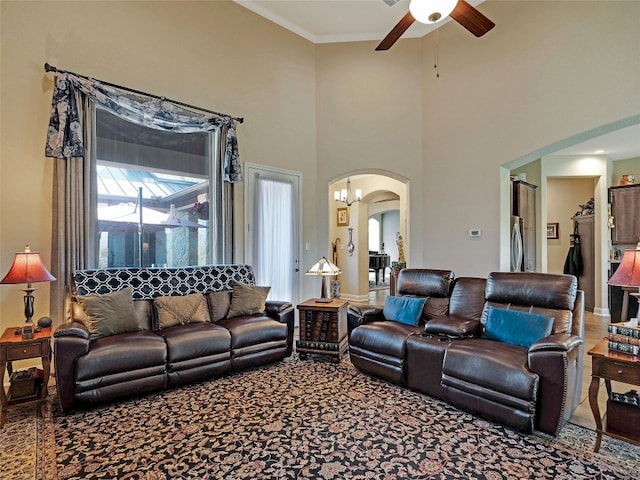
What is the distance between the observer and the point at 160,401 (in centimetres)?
291

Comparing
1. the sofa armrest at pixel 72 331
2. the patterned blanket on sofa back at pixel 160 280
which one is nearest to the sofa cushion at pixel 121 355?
the sofa armrest at pixel 72 331

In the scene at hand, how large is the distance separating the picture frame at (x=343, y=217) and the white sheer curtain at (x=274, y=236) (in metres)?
2.98

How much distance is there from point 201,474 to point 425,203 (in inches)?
187

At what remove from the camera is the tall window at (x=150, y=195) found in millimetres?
3918

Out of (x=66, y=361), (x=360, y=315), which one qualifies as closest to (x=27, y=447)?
(x=66, y=361)

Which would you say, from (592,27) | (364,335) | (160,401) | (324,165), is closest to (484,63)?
(592,27)

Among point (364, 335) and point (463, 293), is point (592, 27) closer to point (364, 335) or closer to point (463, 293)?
point (463, 293)

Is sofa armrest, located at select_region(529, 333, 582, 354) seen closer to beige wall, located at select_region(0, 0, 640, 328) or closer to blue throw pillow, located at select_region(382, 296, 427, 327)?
blue throw pillow, located at select_region(382, 296, 427, 327)

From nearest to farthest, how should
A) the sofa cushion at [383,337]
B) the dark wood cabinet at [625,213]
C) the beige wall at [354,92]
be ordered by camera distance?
the sofa cushion at [383,337] → the beige wall at [354,92] → the dark wood cabinet at [625,213]

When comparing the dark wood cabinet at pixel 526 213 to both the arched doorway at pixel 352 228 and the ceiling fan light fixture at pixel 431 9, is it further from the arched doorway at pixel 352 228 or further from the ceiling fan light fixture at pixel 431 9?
the ceiling fan light fixture at pixel 431 9

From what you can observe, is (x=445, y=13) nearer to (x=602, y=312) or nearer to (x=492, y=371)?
(x=492, y=371)

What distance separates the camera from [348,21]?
547cm

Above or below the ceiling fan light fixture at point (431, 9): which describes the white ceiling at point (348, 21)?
above

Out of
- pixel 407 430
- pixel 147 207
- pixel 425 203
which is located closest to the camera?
pixel 407 430
